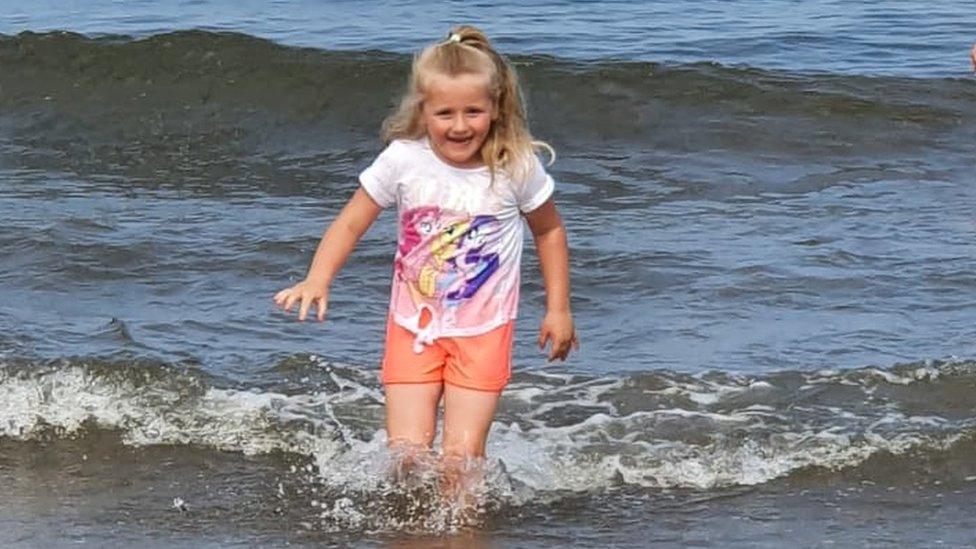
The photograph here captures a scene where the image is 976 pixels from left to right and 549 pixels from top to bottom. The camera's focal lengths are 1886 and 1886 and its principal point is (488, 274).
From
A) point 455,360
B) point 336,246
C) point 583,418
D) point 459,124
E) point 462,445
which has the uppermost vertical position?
point 459,124

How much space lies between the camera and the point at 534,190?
5270mm

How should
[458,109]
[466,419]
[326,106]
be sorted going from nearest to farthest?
[458,109] < [466,419] < [326,106]

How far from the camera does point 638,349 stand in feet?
23.6

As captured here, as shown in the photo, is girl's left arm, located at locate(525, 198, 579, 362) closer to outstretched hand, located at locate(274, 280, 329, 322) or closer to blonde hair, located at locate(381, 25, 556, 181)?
blonde hair, located at locate(381, 25, 556, 181)

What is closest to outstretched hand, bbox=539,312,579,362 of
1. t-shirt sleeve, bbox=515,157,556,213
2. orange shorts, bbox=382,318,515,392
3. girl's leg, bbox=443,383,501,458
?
orange shorts, bbox=382,318,515,392

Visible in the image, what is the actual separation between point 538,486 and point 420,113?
129 centimetres

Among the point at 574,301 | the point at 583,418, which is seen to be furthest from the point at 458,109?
the point at 574,301

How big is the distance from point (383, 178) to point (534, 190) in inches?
16.6

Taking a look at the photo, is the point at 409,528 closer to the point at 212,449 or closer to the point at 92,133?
the point at 212,449

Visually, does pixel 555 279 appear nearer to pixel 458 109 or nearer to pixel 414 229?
pixel 414 229

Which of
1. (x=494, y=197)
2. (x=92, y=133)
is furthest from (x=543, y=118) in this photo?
(x=494, y=197)

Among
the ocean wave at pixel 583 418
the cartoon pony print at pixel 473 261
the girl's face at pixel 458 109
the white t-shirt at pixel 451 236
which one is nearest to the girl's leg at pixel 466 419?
the white t-shirt at pixel 451 236

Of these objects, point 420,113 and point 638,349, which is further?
point 638,349

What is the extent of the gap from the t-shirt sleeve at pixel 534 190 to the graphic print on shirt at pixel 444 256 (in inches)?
3.7
